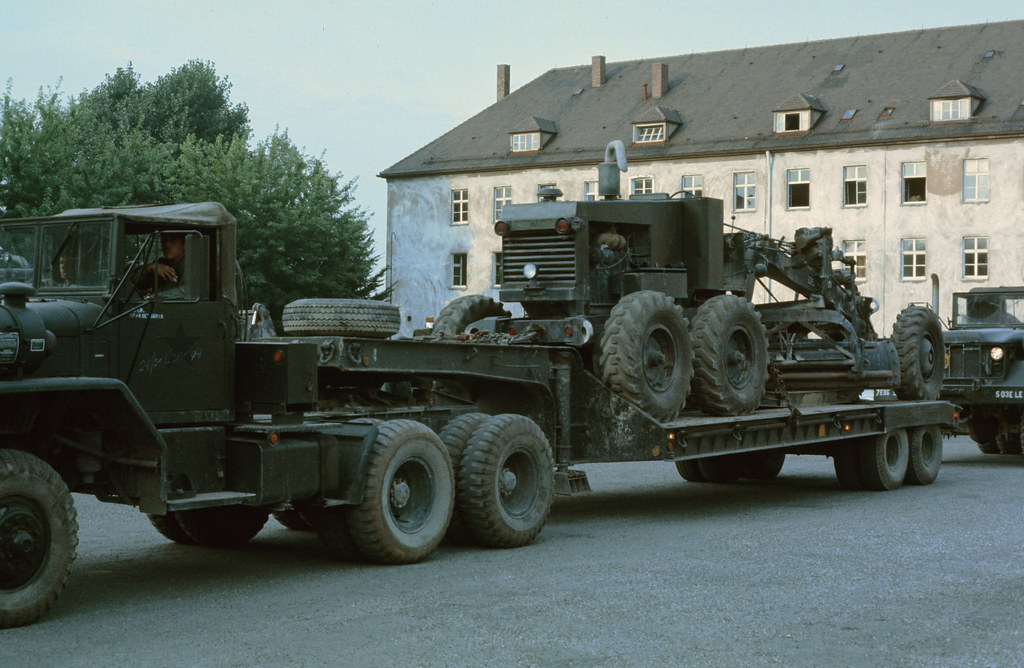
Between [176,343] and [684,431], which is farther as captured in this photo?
Answer: [684,431]

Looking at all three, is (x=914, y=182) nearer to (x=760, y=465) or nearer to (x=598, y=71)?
(x=598, y=71)

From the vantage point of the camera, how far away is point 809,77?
53.3 metres

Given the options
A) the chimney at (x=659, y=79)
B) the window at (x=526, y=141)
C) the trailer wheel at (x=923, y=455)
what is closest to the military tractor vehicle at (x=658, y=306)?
the trailer wheel at (x=923, y=455)

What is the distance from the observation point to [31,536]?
26.1 ft

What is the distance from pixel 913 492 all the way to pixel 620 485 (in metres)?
3.49

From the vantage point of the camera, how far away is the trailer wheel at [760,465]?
56.9 feet

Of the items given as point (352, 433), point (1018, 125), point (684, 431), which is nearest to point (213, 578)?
point (352, 433)

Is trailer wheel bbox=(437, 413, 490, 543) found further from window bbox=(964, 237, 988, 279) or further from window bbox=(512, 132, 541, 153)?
window bbox=(512, 132, 541, 153)

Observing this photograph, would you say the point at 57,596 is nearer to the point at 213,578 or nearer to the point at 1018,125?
the point at 213,578

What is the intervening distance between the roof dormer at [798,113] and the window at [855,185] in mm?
2284

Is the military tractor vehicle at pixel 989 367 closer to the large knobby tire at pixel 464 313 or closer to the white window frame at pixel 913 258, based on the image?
the large knobby tire at pixel 464 313

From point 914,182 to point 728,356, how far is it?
37.5 metres

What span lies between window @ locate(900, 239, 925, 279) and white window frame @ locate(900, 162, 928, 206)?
1376 mm

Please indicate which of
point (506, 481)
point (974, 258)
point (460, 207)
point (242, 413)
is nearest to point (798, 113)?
point (974, 258)
